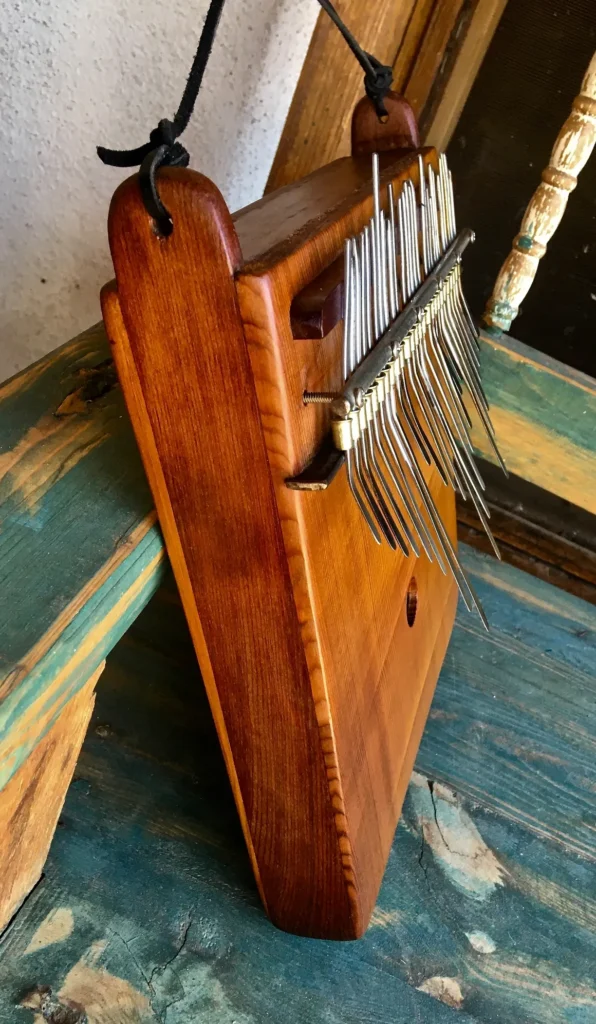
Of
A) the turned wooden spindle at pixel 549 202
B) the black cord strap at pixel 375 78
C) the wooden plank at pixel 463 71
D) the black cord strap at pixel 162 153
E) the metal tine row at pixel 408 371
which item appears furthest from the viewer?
the wooden plank at pixel 463 71

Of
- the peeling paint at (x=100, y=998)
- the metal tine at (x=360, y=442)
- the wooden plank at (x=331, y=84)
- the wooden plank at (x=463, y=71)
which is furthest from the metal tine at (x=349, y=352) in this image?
the wooden plank at (x=463, y=71)

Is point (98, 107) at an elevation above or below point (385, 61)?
below

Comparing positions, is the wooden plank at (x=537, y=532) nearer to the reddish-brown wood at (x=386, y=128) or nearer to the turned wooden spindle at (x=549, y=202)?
the turned wooden spindle at (x=549, y=202)

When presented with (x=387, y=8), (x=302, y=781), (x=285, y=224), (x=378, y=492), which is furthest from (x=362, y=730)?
(x=387, y=8)

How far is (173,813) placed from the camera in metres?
0.75

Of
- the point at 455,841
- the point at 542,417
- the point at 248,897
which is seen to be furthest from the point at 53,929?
the point at 542,417

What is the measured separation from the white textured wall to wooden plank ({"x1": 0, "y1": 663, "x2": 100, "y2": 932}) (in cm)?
67

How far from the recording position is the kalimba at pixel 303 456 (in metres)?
0.43

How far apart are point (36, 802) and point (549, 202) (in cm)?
84

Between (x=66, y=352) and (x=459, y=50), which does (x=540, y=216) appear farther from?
(x=66, y=352)

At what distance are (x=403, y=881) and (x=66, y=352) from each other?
60 cm

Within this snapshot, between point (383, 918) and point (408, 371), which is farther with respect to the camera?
point (383, 918)

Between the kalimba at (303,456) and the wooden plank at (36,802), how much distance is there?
0.12 metres

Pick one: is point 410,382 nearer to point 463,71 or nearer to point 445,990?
point 445,990
